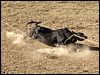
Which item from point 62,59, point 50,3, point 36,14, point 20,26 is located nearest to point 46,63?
point 62,59

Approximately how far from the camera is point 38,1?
→ 50.9 feet

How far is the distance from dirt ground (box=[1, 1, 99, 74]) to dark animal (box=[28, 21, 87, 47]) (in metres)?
0.17

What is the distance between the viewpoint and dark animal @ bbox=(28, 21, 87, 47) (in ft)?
38.2

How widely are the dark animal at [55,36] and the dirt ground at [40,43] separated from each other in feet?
0.57

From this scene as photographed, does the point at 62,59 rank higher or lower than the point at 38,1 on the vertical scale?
lower

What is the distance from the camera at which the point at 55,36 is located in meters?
11.8

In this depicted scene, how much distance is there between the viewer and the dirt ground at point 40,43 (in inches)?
424

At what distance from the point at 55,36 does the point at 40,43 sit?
0.53 metres

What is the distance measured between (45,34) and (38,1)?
371cm

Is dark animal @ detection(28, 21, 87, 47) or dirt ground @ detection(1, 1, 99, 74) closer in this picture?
dirt ground @ detection(1, 1, 99, 74)

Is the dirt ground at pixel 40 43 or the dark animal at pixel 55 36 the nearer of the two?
the dirt ground at pixel 40 43

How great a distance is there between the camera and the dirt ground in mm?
10758

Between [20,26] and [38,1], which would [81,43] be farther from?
[38,1]

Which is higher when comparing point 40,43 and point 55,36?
point 55,36
